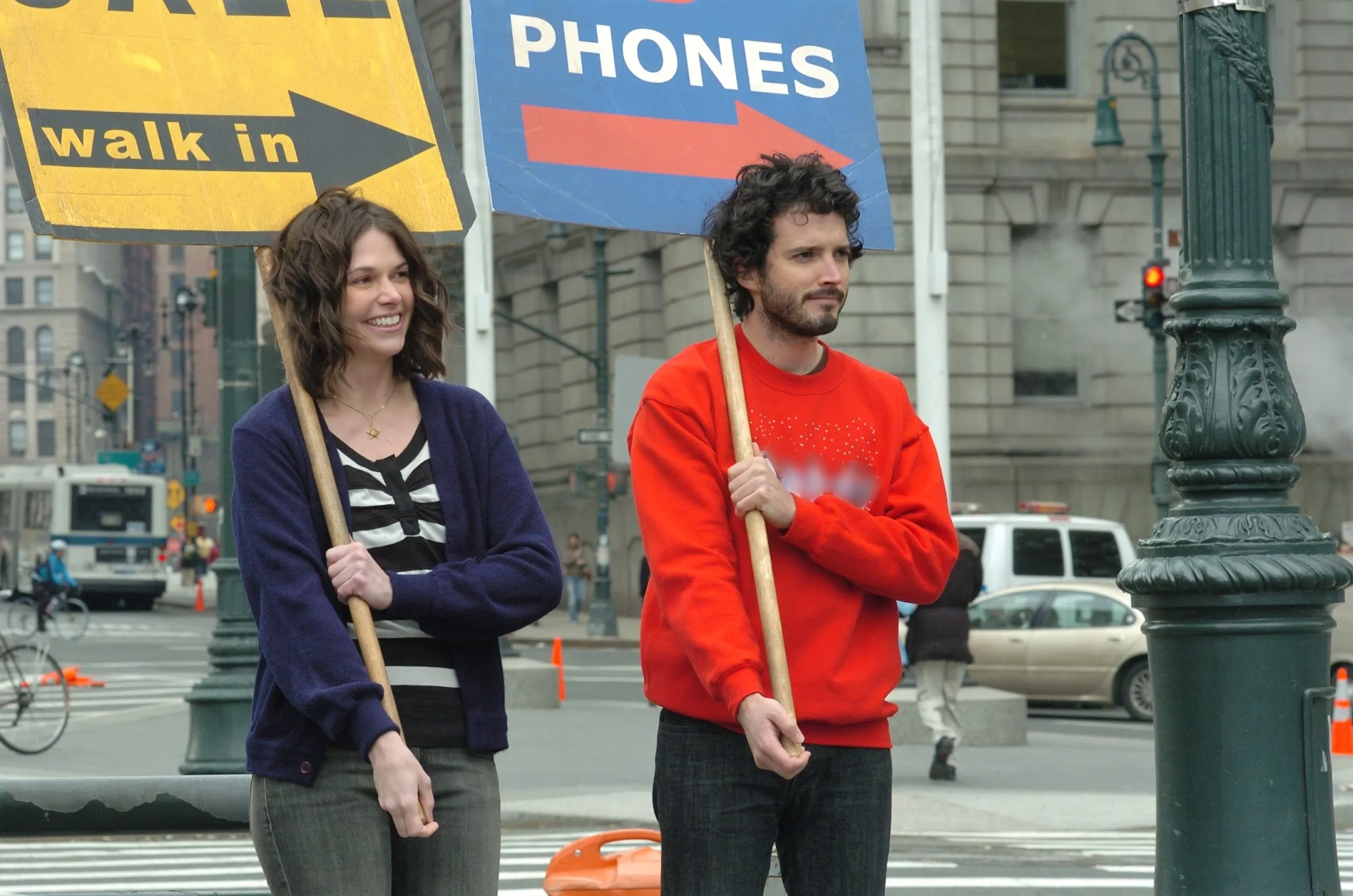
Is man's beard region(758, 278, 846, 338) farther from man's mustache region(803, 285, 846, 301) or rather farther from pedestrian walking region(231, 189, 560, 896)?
pedestrian walking region(231, 189, 560, 896)

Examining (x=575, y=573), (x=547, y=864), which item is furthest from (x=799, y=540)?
(x=575, y=573)

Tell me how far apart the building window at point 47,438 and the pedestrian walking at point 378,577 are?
14482cm

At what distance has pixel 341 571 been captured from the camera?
349 cm

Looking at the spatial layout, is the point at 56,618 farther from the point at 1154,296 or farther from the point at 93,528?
the point at 1154,296

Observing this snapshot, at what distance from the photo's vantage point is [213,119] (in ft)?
14.4

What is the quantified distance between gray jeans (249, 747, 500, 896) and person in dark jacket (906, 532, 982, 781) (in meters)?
10.2

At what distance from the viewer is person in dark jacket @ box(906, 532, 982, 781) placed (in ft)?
44.9

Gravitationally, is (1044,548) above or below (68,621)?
above

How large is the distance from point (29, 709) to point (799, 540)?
43.9 ft

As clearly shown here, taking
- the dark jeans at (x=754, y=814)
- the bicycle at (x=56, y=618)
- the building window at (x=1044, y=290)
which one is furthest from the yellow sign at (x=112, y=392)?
the dark jeans at (x=754, y=814)

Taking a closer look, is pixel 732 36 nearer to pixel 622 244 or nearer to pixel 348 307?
pixel 348 307

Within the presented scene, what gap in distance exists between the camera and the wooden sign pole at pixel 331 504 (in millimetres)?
3482

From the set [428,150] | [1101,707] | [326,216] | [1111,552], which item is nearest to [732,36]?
[428,150]

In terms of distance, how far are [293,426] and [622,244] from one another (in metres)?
35.0
